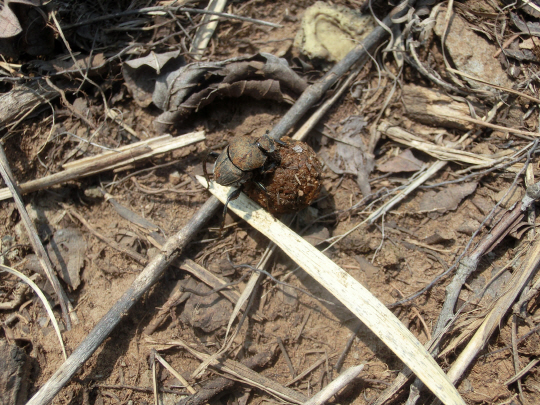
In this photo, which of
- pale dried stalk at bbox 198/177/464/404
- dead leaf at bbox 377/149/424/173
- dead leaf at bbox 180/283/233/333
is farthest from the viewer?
Answer: dead leaf at bbox 377/149/424/173

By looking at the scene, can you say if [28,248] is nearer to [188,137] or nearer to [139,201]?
[139,201]

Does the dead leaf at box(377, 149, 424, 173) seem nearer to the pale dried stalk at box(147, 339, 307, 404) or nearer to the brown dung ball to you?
the brown dung ball

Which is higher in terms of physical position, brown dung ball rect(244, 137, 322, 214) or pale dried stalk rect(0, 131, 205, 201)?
brown dung ball rect(244, 137, 322, 214)

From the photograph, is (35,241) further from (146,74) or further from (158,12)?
(158,12)

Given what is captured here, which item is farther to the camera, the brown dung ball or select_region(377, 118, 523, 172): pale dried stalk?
select_region(377, 118, 523, 172): pale dried stalk

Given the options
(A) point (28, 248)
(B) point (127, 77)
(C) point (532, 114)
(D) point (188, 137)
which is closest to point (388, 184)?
(C) point (532, 114)

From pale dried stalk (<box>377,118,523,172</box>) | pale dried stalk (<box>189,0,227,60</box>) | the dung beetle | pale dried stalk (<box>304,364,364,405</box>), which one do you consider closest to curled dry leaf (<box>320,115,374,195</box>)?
pale dried stalk (<box>377,118,523,172</box>)
